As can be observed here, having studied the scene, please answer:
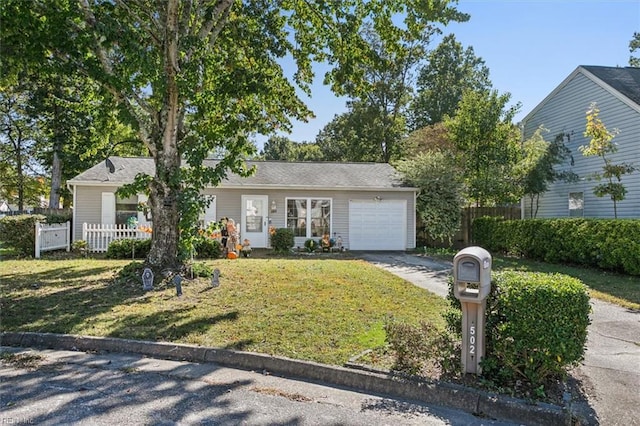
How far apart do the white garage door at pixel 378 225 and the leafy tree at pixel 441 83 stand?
730 inches

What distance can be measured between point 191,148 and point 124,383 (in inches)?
230

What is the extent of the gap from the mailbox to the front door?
12.9 m

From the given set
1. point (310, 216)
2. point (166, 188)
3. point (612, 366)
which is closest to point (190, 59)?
point (166, 188)

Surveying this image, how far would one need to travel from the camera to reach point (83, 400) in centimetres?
339

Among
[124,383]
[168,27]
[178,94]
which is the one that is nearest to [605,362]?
[124,383]

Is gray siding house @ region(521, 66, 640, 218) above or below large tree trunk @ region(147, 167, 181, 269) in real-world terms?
above

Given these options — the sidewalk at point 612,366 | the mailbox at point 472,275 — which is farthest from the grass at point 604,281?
the mailbox at point 472,275

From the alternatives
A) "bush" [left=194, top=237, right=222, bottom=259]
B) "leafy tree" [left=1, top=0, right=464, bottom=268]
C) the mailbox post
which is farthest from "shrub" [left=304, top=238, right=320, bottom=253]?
the mailbox post

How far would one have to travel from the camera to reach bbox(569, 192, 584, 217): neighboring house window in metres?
15.8

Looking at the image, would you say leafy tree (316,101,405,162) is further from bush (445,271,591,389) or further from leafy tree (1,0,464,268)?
bush (445,271,591,389)

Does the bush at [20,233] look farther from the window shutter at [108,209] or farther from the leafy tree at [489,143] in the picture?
the leafy tree at [489,143]

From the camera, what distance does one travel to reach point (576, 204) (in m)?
16.1

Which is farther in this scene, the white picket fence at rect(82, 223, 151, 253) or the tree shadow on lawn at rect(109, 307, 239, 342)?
the white picket fence at rect(82, 223, 151, 253)

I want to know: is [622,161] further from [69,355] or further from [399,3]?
[69,355]
